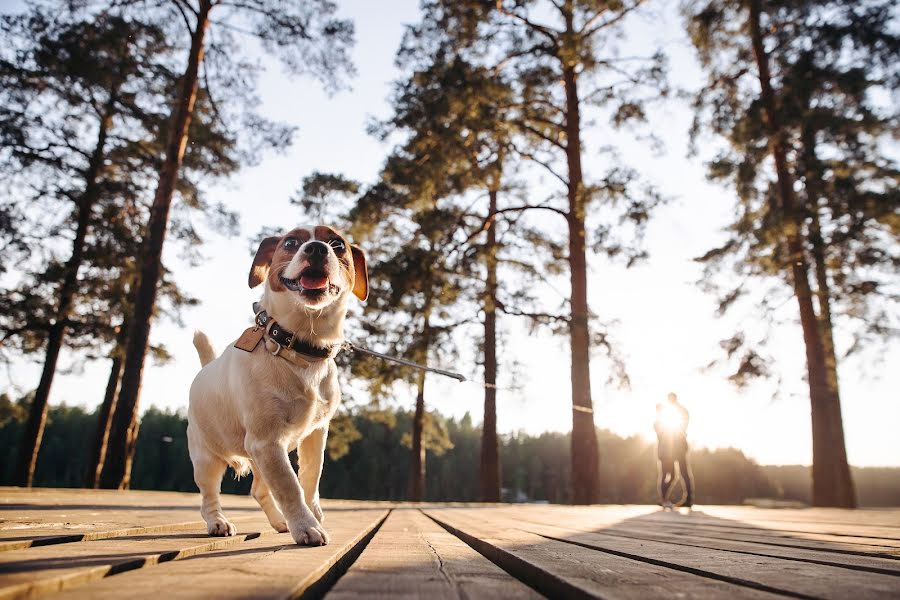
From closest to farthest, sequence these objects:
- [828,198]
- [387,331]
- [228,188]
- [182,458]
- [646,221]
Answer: [646,221] < [828,198] < [228,188] < [387,331] < [182,458]

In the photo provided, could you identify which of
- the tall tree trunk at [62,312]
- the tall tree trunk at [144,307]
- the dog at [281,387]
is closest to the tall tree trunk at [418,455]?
the tall tree trunk at [62,312]

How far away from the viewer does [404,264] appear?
11.6 m

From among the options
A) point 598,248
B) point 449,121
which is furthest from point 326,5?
point 598,248

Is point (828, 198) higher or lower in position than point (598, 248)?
higher

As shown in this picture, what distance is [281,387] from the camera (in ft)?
7.25

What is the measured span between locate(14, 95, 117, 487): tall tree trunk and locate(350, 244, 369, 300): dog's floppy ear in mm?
13852

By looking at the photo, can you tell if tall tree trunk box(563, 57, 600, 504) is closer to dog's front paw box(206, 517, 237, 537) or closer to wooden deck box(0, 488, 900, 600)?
dog's front paw box(206, 517, 237, 537)

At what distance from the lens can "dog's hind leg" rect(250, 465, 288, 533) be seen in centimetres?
255

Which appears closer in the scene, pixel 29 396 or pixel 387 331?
pixel 29 396

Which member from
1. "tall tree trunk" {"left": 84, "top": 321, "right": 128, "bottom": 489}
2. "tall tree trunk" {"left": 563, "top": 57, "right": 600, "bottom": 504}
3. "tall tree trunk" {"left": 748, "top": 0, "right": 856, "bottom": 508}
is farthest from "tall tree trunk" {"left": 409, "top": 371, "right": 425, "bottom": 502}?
"tall tree trunk" {"left": 748, "top": 0, "right": 856, "bottom": 508}

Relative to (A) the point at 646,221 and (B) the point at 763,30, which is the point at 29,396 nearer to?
(A) the point at 646,221

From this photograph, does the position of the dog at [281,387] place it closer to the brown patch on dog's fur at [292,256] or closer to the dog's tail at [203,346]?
the brown patch on dog's fur at [292,256]

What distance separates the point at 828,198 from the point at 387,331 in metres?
12.7

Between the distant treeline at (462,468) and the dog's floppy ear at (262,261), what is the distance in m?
70.2
